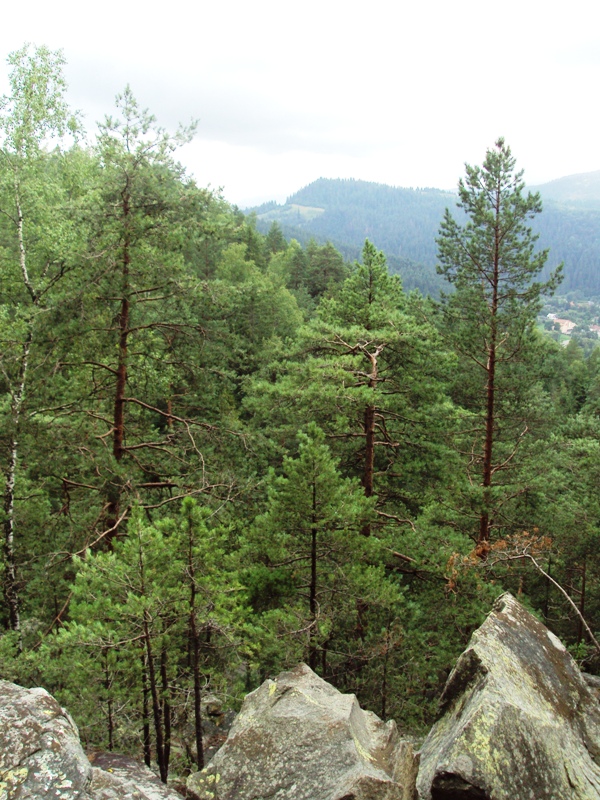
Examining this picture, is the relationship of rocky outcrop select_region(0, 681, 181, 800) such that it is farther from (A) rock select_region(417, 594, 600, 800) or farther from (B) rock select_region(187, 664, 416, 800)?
(A) rock select_region(417, 594, 600, 800)

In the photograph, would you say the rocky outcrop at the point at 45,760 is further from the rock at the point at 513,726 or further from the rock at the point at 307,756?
the rock at the point at 513,726

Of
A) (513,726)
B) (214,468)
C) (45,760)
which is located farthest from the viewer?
(214,468)

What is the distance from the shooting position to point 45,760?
17.3 ft

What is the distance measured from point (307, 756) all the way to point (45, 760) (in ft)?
9.56

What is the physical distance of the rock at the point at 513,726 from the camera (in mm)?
5910

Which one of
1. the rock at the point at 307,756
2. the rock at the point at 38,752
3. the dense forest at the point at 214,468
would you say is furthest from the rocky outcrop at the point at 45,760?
the dense forest at the point at 214,468

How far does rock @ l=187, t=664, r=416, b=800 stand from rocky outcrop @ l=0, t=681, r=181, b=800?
31.8 inches

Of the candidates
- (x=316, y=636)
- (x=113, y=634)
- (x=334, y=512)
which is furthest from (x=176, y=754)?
(x=334, y=512)

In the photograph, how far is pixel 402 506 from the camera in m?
14.4

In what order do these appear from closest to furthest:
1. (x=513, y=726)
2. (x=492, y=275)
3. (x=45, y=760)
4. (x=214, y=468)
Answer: (x=45, y=760), (x=513, y=726), (x=214, y=468), (x=492, y=275)

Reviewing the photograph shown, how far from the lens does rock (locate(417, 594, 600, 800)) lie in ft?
19.4

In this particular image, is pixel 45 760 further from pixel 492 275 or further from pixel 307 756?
pixel 492 275

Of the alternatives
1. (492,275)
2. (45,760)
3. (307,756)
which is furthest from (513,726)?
(492,275)

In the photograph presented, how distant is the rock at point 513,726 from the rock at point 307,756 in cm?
60
